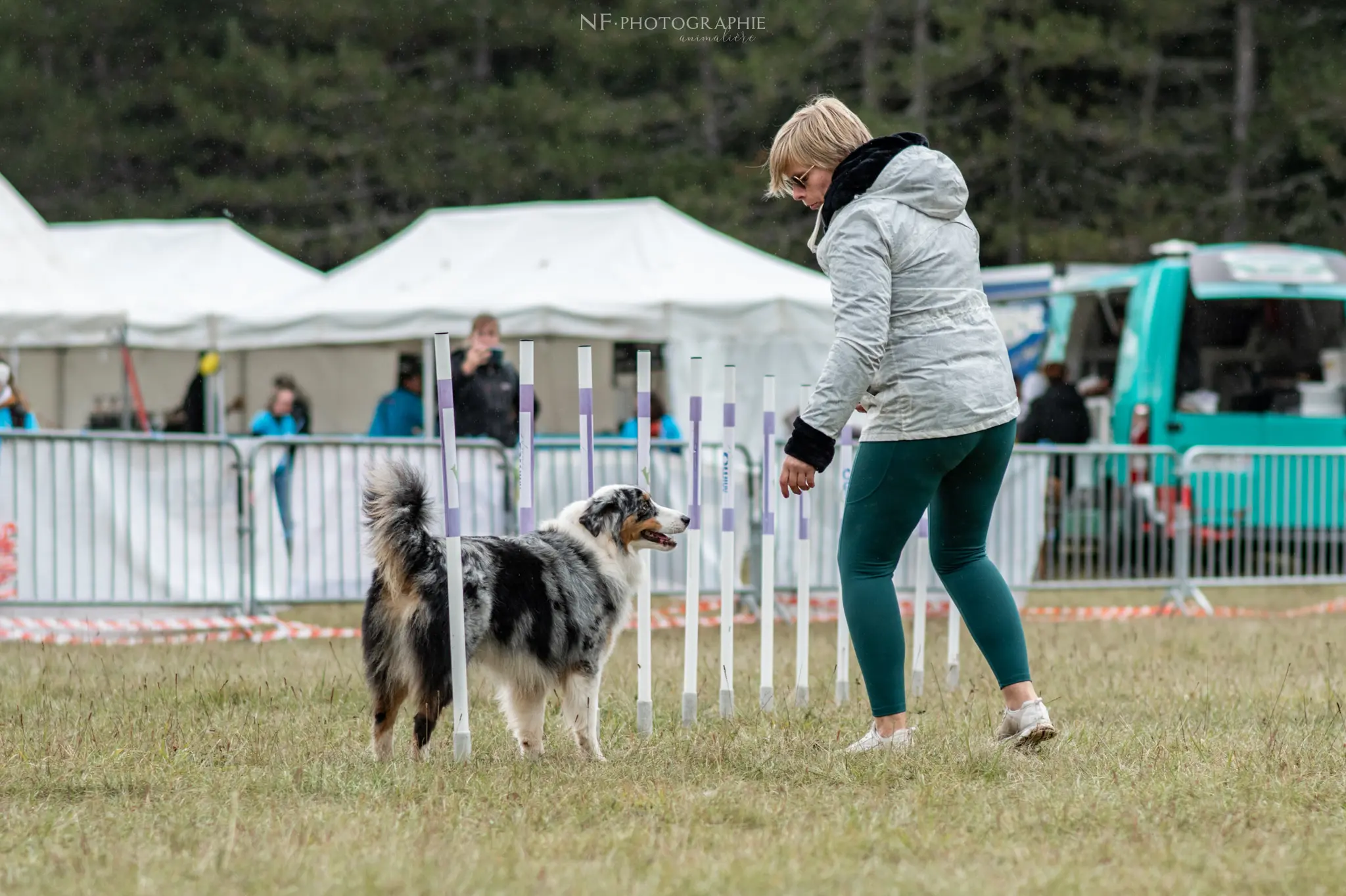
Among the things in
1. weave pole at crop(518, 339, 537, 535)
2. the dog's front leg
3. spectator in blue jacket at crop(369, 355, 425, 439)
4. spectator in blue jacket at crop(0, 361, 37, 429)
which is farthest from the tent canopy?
the dog's front leg

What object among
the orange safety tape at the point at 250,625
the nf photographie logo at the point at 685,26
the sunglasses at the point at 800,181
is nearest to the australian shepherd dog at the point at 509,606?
the sunglasses at the point at 800,181

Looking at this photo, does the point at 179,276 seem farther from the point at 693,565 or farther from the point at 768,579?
the point at 693,565

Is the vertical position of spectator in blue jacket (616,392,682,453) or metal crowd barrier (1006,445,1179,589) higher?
spectator in blue jacket (616,392,682,453)

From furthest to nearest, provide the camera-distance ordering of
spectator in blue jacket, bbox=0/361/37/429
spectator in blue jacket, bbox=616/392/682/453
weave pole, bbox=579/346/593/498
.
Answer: spectator in blue jacket, bbox=616/392/682/453
spectator in blue jacket, bbox=0/361/37/429
weave pole, bbox=579/346/593/498

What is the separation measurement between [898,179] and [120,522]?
21.3 ft

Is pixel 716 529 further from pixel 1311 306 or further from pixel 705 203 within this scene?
pixel 705 203

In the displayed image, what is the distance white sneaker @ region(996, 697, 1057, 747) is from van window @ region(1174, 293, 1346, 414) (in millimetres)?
10115

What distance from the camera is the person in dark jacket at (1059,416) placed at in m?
14.8

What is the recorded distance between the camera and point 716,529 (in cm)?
1091

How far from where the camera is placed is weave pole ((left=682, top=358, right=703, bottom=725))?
5688 millimetres

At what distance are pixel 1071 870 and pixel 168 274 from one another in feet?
Result: 49.8

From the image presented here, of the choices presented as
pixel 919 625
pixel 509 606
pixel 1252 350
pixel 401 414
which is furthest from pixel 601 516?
pixel 1252 350

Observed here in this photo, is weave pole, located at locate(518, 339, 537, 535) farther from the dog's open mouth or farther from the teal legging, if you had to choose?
the teal legging

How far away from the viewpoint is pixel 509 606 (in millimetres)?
5121
